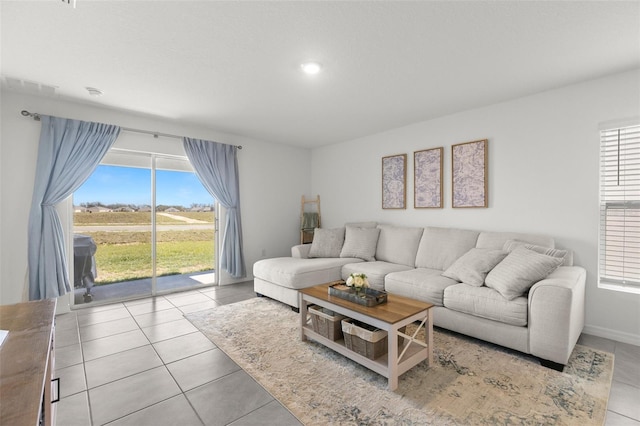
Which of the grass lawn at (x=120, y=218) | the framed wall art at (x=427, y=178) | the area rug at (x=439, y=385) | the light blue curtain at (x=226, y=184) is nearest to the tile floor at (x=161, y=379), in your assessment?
the area rug at (x=439, y=385)

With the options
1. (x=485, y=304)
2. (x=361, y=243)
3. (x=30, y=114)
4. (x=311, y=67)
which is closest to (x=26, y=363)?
(x=311, y=67)

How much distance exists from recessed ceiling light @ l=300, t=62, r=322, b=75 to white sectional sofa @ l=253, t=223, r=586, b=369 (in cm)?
212

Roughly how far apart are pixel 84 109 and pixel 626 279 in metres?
5.94

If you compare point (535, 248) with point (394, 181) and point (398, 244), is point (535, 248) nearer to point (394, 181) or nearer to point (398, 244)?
point (398, 244)

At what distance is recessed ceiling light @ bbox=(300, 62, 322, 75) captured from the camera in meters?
2.45

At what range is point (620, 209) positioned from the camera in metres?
2.64

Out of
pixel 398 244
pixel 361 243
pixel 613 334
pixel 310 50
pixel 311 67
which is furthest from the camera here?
pixel 361 243

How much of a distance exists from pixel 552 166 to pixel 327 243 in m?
2.82

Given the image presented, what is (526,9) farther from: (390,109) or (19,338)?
(19,338)

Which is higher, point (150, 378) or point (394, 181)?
point (394, 181)

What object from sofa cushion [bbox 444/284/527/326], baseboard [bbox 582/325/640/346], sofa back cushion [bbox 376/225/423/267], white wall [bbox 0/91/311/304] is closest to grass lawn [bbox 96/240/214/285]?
white wall [bbox 0/91/311/304]

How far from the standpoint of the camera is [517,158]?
10.5 feet

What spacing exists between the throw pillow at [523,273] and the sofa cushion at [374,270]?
1.17 metres

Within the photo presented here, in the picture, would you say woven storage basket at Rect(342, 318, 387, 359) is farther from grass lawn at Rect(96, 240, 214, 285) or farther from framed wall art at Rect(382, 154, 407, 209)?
grass lawn at Rect(96, 240, 214, 285)
